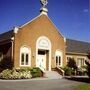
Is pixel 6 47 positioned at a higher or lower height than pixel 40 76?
higher

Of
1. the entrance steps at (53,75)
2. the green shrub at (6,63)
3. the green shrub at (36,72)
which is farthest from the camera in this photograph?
the entrance steps at (53,75)

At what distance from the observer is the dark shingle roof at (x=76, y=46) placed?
46.5m

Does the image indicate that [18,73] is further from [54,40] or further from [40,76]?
[54,40]

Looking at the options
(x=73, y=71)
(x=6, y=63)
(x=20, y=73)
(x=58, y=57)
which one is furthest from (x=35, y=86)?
(x=58, y=57)

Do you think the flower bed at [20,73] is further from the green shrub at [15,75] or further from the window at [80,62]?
the window at [80,62]

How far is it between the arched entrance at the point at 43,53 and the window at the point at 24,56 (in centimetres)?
196

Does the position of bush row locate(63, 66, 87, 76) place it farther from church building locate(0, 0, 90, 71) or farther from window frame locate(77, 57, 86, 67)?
window frame locate(77, 57, 86, 67)

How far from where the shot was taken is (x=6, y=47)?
35.9 metres

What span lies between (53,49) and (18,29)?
7.66 m

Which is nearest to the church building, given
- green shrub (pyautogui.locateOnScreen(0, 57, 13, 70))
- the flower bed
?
green shrub (pyautogui.locateOnScreen(0, 57, 13, 70))

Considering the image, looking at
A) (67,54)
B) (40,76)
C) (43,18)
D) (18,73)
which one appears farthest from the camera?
(67,54)

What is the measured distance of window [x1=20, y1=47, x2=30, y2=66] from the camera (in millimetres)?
34500

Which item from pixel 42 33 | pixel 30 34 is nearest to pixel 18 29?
pixel 30 34

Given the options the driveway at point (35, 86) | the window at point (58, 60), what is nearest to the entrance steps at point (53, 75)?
the window at point (58, 60)
